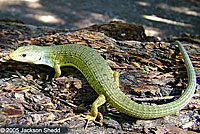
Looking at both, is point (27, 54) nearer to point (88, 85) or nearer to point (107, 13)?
point (88, 85)

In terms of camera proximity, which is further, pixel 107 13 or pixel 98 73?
pixel 107 13

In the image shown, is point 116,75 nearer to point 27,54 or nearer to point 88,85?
point 88,85

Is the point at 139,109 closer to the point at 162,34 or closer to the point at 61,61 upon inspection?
the point at 61,61

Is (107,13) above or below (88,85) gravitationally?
above

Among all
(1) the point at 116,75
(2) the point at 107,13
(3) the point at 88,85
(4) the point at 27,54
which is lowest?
(3) the point at 88,85

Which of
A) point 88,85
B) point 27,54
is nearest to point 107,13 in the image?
point 27,54

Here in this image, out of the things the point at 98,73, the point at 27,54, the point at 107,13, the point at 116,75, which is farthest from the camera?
the point at 107,13

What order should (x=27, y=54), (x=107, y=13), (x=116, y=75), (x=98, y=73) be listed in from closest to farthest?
(x=98, y=73)
(x=116, y=75)
(x=27, y=54)
(x=107, y=13)

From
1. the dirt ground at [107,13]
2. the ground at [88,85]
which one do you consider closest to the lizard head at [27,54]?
the ground at [88,85]
